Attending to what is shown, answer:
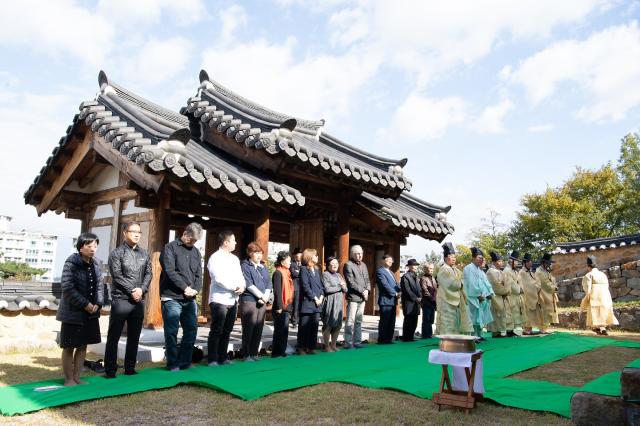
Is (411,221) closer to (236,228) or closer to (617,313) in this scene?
(236,228)

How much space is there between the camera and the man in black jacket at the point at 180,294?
21.2 feet

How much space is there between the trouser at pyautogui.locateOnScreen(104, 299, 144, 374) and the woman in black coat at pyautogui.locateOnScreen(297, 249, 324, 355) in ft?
9.24

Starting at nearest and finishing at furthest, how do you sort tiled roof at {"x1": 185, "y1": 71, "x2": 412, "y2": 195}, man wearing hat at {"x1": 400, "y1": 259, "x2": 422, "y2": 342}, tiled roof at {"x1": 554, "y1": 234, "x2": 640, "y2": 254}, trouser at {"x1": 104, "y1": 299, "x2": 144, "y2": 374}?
1. trouser at {"x1": 104, "y1": 299, "x2": 144, "y2": 374}
2. tiled roof at {"x1": 185, "y1": 71, "x2": 412, "y2": 195}
3. man wearing hat at {"x1": 400, "y1": 259, "x2": 422, "y2": 342}
4. tiled roof at {"x1": 554, "y1": 234, "x2": 640, "y2": 254}

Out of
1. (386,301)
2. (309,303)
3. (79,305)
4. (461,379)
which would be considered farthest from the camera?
(386,301)

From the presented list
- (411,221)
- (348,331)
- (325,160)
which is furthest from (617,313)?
(325,160)

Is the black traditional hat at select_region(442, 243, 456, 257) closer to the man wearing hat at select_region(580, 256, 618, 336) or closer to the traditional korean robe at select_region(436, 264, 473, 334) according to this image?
the traditional korean robe at select_region(436, 264, 473, 334)

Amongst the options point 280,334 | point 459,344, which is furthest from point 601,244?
point 459,344

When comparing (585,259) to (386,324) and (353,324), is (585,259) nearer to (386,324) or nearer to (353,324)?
(386,324)

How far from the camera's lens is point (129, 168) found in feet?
26.4

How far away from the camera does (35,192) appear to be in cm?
1109

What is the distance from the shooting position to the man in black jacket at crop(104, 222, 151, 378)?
601cm

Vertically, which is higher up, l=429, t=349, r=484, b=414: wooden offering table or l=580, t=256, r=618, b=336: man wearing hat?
l=580, t=256, r=618, b=336: man wearing hat

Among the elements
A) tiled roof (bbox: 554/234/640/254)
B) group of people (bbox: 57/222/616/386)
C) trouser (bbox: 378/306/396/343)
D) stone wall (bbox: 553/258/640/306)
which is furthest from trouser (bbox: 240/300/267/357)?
tiled roof (bbox: 554/234/640/254)

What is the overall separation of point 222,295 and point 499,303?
7.53m
